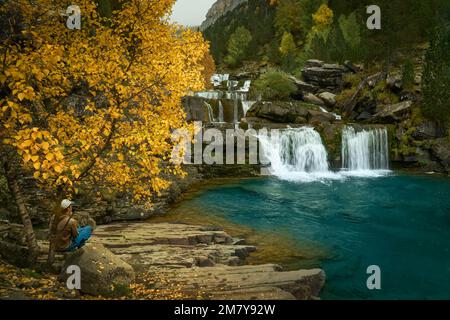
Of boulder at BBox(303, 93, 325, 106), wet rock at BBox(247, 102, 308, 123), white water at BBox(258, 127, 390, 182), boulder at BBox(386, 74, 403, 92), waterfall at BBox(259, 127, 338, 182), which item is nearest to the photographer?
white water at BBox(258, 127, 390, 182)

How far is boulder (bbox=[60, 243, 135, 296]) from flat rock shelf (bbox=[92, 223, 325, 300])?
99cm

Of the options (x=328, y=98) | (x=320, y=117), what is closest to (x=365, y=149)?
(x=320, y=117)

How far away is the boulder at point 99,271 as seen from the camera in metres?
8.80

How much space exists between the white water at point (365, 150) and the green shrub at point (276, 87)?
1454 cm

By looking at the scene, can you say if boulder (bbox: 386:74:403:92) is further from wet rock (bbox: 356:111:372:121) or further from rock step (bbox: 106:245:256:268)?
rock step (bbox: 106:245:256:268)

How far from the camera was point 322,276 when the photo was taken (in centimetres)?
1124

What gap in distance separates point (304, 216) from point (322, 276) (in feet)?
29.4

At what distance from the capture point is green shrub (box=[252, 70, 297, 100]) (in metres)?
46.8

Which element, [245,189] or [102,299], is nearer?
[102,299]

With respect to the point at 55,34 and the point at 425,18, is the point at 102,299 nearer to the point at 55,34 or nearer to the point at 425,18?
the point at 55,34

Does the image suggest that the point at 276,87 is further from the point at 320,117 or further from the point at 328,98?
the point at 320,117

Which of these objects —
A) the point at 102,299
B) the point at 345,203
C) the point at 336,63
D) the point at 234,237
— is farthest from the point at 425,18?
the point at 102,299

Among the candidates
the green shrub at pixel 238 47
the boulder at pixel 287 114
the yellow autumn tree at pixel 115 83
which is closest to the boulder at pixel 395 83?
the boulder at pixel 287 114

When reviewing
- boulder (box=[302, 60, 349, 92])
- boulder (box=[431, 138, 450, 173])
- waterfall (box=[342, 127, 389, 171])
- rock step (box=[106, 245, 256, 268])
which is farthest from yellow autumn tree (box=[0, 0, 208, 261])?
boulder (box=[302, 60, 349, 92])
